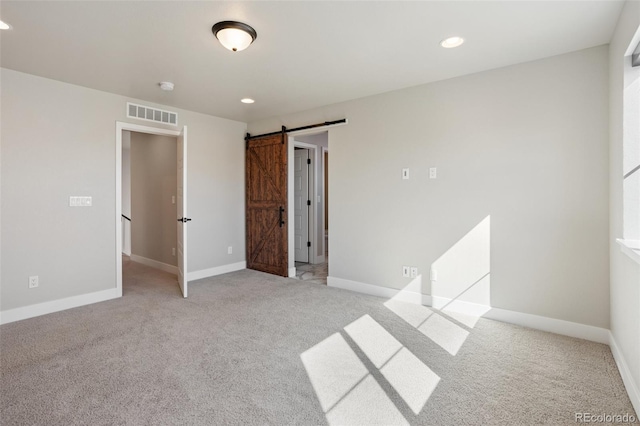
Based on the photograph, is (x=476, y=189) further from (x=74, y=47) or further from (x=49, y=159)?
(x=49, y=159)

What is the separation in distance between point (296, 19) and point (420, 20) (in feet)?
3.02

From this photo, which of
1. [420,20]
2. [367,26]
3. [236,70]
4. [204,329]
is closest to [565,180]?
[420,20]

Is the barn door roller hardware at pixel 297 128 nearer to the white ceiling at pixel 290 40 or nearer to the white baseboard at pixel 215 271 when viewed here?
the white ceiling at pixel 290 40

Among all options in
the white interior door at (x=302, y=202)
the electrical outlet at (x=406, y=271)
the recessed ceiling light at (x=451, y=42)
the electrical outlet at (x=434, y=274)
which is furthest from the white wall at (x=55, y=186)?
the electrical outlet at (x=434, y=274)

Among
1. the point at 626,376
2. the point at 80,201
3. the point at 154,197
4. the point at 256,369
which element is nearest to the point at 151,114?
the point at 80,201

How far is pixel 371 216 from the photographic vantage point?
412 cm

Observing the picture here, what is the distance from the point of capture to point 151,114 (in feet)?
14.5

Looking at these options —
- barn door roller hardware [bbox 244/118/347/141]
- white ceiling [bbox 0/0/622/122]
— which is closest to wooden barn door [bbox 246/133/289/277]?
barn door roller hardware [bbox 244/118/347/141]

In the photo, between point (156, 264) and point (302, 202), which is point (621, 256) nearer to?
point (302, 202)

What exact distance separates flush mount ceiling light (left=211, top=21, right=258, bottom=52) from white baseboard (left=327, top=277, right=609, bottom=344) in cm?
309

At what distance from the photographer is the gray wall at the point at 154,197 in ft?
17.4

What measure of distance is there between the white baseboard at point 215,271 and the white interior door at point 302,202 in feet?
3.87

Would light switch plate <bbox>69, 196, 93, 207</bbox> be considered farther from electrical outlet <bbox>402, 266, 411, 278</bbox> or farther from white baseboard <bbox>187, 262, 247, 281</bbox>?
electrical outlet <bbox>402, 266, 411, 278</bbox>

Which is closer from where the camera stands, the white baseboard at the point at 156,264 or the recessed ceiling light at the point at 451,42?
the recessed ceiling light at the point at 451,42
